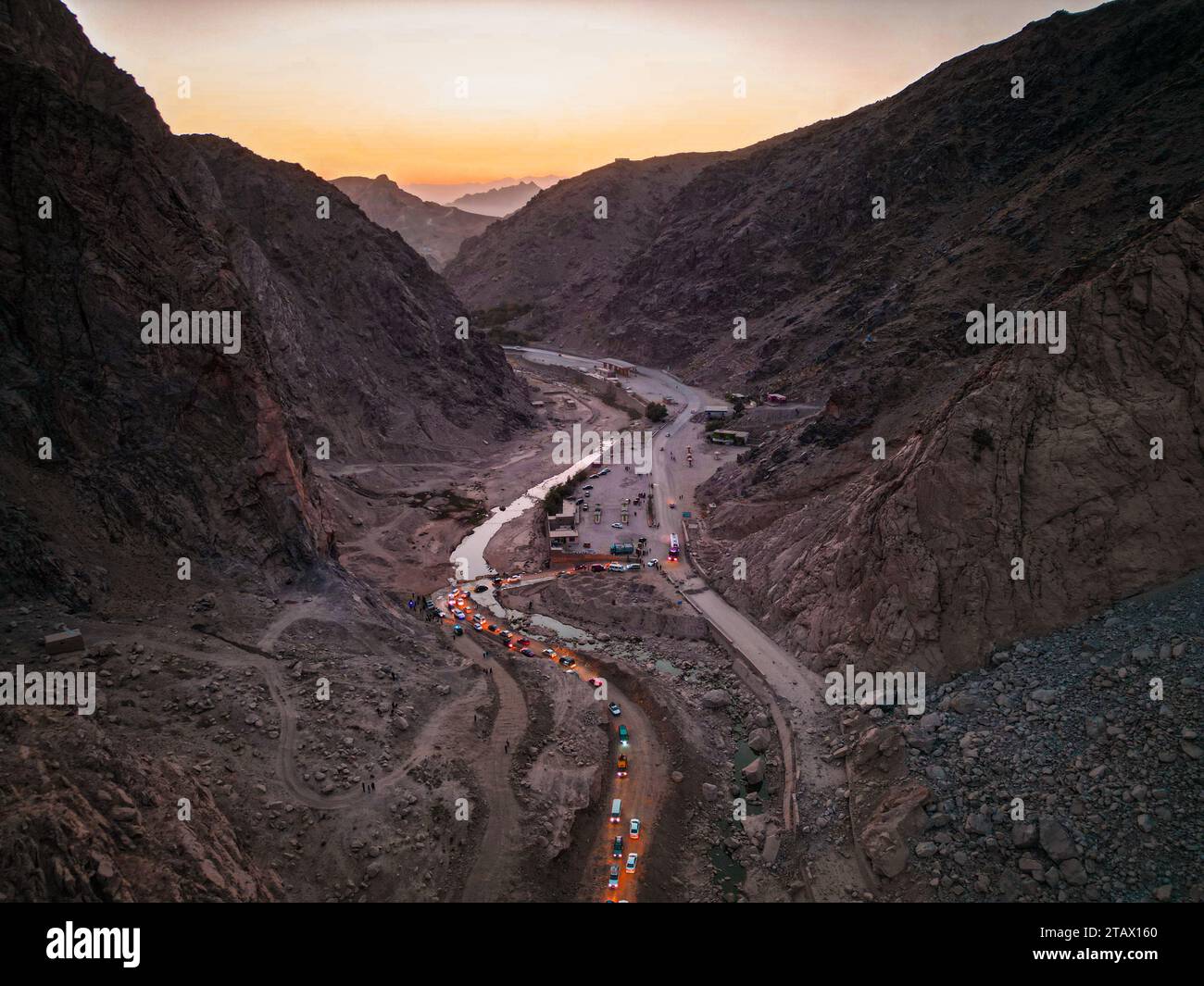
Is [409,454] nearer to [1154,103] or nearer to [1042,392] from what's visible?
[1042,392]

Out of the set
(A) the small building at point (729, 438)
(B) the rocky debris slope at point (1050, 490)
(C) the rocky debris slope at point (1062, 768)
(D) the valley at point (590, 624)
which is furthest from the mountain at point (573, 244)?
(C) the rocky debris slope at point (1062, 768)

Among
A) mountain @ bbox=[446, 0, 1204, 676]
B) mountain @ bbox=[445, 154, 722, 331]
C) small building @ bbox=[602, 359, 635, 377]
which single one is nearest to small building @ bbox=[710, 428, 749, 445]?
mountain @ bbox=[446, 0, 1204, 676]

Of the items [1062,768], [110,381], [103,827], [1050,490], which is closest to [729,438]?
[1050,490]

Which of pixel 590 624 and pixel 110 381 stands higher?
pixel 110 381

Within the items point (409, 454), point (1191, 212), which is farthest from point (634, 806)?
point (409, 454)

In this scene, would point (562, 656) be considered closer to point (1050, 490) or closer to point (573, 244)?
point (1050, 490)

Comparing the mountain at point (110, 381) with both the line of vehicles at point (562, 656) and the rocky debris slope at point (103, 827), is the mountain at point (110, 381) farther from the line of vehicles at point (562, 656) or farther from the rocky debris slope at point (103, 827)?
the rocky debris slope at point (103, 827)

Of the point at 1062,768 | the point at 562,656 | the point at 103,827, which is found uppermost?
the point at 103,827
